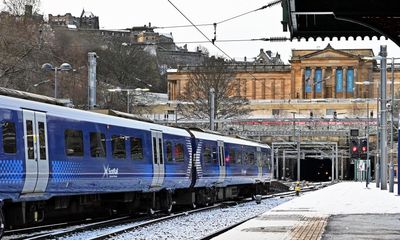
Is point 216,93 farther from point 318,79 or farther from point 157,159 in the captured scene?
point 157,159

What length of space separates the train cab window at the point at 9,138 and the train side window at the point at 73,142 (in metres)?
2.76

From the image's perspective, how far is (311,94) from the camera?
127 metres

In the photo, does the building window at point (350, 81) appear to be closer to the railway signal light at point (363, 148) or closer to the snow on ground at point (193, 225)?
the railway signal light at point (363, 148)

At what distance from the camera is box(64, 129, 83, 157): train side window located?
20.1 metres

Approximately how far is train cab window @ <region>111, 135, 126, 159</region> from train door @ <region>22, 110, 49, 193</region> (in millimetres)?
4567

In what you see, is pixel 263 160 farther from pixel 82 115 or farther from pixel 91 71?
pixel 82 115

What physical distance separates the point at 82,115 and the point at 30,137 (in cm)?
328

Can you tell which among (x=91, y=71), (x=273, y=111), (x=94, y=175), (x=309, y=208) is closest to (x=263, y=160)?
(x=91, y=71)

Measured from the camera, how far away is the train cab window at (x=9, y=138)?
669 inches

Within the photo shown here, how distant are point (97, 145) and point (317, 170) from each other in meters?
82.6

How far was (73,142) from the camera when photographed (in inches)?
808

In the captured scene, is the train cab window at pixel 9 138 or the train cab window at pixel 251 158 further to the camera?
the train cab window at pixel 251 158

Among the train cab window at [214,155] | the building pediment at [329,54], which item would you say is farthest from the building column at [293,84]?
the train cab window at [214,155]

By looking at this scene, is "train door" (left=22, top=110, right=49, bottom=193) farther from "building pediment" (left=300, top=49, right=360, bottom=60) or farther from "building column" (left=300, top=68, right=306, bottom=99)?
"building column" (left=300, top=68, right=306, bottom=99)
